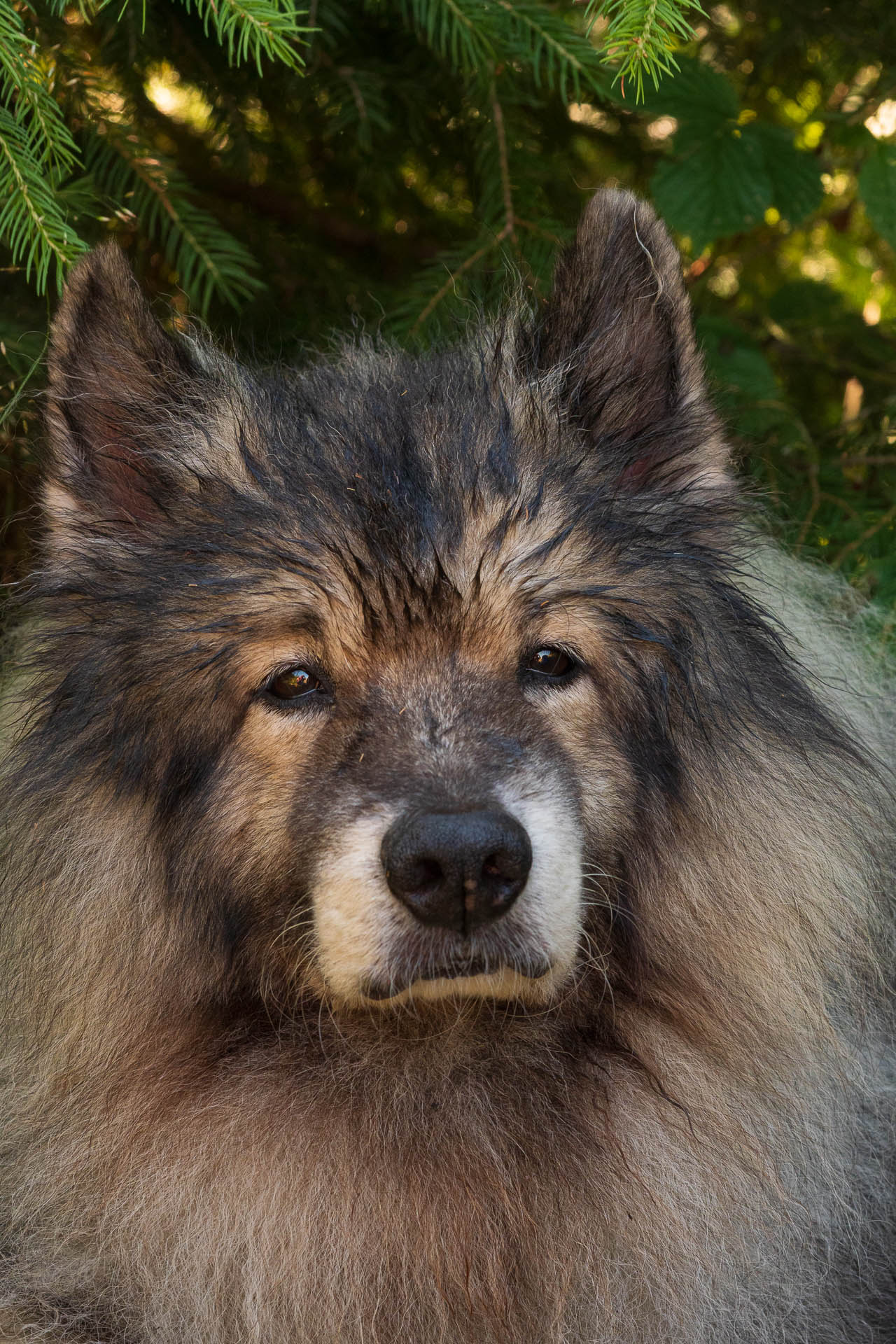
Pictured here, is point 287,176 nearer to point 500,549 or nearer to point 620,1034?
point 500,549

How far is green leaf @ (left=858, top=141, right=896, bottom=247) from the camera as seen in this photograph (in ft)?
12.3

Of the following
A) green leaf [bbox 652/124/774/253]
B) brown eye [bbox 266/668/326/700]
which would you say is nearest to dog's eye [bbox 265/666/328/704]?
brown eye [bbox 266/668/326/700]

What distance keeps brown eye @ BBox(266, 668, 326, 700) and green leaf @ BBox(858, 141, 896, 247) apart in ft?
7.35

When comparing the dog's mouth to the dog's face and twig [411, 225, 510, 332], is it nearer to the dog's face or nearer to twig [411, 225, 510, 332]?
the dog's face

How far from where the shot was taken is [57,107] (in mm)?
2971

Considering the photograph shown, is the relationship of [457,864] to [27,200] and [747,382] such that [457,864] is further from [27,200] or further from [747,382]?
[747,382]

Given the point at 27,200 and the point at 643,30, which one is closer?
the point at 643,30

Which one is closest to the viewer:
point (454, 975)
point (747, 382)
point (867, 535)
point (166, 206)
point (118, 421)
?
point (454, 975)

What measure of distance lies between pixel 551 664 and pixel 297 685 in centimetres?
48

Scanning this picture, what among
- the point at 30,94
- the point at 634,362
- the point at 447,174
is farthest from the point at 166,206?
the point at 634,362

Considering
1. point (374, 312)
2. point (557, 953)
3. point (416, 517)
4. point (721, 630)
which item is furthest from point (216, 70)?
point (557, 953)

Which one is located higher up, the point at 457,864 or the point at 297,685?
the point at 297,685

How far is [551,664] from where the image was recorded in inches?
101

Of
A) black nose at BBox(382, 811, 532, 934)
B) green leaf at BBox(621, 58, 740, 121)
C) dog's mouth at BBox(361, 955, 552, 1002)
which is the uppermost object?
green leaf at BBox(621, 58, 740, 121)
